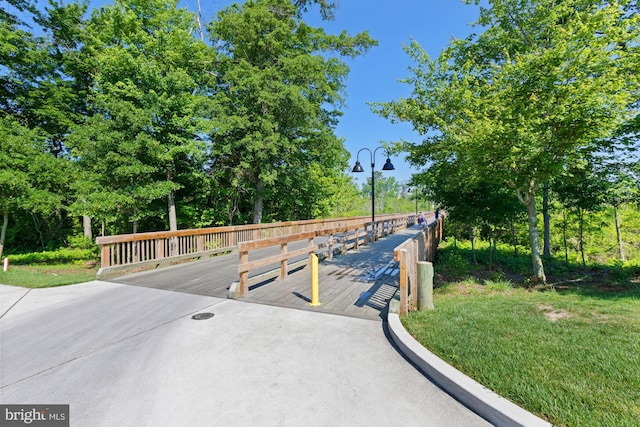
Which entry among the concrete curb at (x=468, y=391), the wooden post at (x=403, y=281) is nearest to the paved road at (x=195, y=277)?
the wooden post at (x=403, y=281)

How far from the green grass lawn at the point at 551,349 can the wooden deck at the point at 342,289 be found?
3.11ft

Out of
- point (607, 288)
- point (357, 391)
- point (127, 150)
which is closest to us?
point (357, 391)

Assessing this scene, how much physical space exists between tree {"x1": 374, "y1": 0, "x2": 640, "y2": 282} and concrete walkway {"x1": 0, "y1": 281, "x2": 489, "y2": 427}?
405 centimetres

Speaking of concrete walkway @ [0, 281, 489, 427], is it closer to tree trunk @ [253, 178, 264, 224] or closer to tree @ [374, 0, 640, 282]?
tree @ [374, 0, 640, 282]

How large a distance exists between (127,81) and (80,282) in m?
7.49

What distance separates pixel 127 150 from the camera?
941 centimetres

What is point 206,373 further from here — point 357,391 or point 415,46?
point 415,46

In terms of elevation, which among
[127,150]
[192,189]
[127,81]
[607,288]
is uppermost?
[127,81]

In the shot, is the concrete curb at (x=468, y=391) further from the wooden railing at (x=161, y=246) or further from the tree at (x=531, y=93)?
the wooden railing at (x=161, y=246)

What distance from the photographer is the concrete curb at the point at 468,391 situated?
1949mm

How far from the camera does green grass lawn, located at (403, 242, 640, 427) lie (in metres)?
2.08

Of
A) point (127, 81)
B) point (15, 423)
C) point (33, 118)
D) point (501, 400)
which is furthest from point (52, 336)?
point (33, 118)

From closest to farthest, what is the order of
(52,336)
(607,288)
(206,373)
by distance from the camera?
(206,373), (52,336), (607,288)

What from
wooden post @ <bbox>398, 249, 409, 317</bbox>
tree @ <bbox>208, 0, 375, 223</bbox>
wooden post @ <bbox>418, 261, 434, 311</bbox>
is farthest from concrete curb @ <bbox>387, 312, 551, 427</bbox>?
tree @ <bbox>208, 0, 375, 223</bbox>
